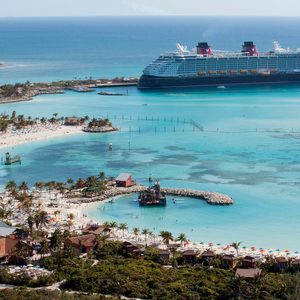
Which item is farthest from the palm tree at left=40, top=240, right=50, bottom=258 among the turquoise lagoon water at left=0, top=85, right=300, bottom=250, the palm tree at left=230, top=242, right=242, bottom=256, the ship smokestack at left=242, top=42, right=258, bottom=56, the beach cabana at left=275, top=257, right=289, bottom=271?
the ship smokestack at left=242, top=42, right=258, bottom=56

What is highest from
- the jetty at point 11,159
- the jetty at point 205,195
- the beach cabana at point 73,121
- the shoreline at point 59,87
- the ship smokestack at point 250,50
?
the ship smokestack at point 250,50

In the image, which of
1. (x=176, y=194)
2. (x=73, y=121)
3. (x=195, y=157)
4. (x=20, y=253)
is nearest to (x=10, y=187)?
(x=176, y=194)

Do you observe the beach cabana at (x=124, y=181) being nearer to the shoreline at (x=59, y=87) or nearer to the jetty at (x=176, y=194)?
the jetty at (x=176, y=194)

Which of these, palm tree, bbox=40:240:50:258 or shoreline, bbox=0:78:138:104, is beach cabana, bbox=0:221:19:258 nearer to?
palm tree, bbox=40:240:50:258

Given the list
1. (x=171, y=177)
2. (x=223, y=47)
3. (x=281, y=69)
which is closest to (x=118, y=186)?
(x=171, y=177)

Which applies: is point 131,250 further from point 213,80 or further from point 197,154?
point 213,80

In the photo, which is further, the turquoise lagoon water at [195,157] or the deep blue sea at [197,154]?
the deep blue sea at [197,154]

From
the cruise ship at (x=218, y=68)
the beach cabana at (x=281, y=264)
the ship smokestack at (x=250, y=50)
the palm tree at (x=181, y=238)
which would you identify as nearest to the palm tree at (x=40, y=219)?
the palm tree at (x=181, y=238)

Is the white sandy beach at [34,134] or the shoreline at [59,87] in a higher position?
the shoreline at [59,87]
